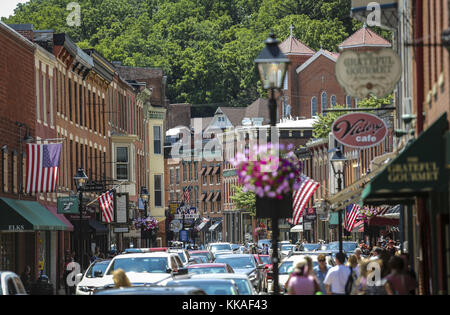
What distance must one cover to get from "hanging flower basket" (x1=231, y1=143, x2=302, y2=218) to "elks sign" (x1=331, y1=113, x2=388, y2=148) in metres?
9.17

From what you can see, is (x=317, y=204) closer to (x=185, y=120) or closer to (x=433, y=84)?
(x=185, y=120)

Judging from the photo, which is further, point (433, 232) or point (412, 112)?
point (412, 112)

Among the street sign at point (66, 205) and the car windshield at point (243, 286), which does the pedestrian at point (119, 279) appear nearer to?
Answer: the car windshield at point (243, 286)

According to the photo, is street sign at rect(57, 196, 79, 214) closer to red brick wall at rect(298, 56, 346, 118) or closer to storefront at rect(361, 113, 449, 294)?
storefront at rect(361, 113, 449, 294)

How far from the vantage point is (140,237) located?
7931 centimetres

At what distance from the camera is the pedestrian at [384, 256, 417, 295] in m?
19.6

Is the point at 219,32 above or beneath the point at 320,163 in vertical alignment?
above

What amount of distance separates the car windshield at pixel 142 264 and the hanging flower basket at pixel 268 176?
781 centimetres

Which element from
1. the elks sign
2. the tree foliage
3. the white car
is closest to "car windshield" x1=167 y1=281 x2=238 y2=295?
the white car

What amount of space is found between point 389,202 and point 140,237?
165 ft

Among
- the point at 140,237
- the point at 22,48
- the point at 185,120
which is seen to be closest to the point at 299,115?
the point at 185,120
